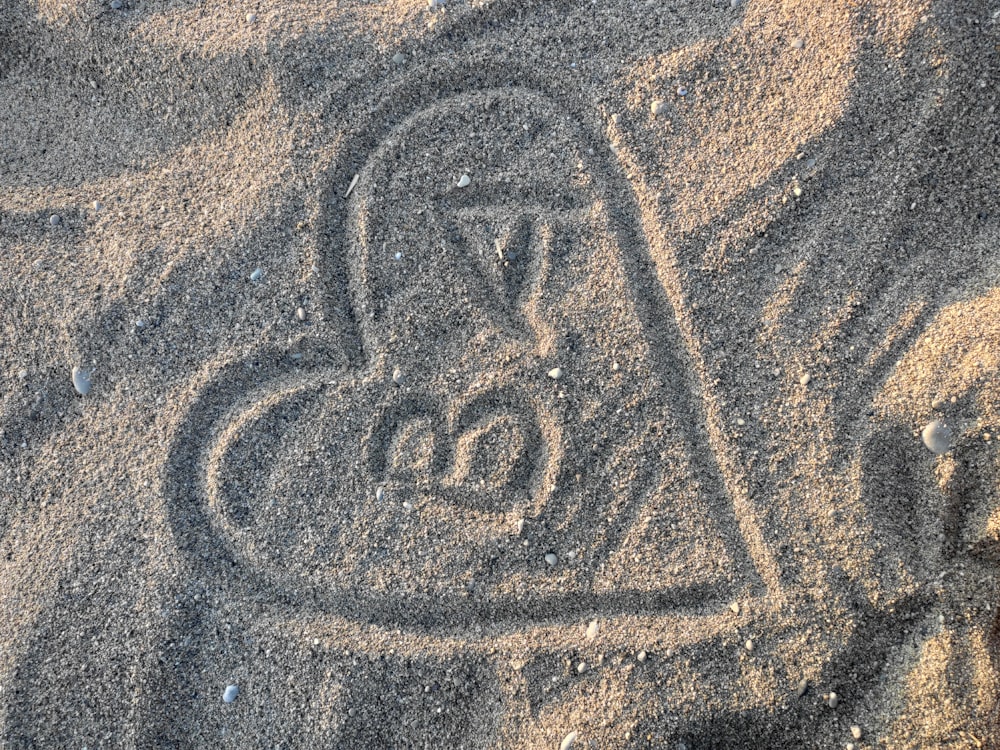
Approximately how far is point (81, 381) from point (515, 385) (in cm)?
133

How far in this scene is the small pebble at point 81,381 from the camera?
2242mm

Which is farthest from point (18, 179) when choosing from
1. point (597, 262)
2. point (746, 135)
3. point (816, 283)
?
point (816, 283)

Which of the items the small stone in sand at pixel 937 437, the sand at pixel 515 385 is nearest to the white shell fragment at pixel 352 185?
the sand at pixel 515 385

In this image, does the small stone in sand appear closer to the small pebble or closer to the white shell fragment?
the white shell fragment

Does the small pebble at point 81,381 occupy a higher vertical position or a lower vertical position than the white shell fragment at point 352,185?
lower

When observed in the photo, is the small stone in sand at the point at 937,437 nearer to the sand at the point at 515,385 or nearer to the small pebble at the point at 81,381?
the sand at the point at 515,385

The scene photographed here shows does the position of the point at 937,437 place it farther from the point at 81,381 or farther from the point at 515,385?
the point at 81,381

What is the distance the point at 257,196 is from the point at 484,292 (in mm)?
781

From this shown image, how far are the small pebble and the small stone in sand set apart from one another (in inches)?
97.1

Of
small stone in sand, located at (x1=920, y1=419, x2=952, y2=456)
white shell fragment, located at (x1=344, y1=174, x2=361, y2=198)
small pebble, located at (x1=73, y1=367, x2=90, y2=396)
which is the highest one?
white shell fragment, located at (x1=344, y1=174, x2=361, y2=198)

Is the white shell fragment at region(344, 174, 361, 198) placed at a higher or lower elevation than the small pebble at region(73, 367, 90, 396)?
higher

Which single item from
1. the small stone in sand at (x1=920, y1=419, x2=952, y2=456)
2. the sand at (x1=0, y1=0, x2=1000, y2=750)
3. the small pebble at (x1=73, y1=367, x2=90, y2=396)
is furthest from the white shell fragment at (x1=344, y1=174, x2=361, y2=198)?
the small stone in sand at (x1=920, y1=419, x2=952, y2=456)

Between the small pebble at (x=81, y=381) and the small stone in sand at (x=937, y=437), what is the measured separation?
2466 millimetres

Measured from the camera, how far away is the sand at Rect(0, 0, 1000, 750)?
6.66ft
